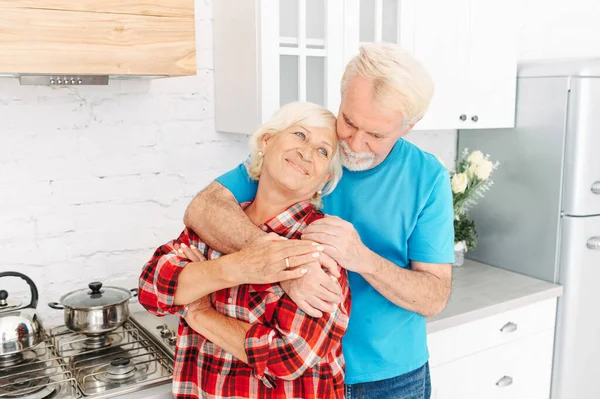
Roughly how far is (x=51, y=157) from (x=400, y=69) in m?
1.23

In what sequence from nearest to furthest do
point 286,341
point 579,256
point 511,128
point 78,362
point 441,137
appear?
point 286,341 → point 78,362 → point 579,256 → point 511,128 → point 441,137

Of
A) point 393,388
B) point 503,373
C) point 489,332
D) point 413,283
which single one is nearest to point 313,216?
point 413,283

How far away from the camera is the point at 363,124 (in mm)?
1413

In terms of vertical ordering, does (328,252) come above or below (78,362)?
above

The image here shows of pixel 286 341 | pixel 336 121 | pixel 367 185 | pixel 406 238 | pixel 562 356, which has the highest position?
pixel 336 121

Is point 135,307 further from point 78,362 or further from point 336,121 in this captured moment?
point 336,121

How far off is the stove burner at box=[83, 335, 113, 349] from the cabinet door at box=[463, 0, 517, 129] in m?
1.62

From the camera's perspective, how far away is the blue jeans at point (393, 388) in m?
1.57

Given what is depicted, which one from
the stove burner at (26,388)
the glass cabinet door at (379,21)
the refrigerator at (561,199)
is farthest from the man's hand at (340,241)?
the refrigerator at (561,199)

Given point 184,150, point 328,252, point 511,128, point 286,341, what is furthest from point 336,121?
point 511,128

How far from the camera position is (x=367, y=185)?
1.58m

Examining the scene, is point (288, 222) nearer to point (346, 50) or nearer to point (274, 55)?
point (274, 55)

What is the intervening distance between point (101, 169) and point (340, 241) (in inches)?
42.5

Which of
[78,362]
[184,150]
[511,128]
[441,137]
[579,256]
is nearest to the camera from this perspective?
[78,362]
